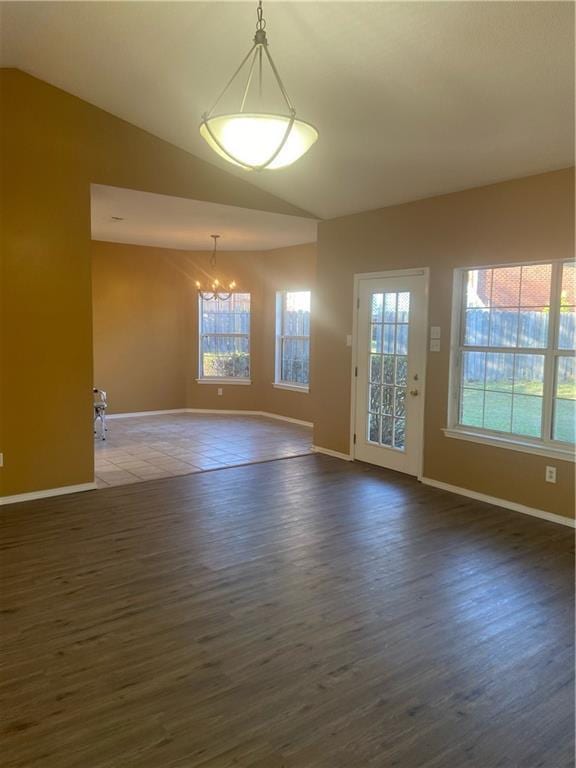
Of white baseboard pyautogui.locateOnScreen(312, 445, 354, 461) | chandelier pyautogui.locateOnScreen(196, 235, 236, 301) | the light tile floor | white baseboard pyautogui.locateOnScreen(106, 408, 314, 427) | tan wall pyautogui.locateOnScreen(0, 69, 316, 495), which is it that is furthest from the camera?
chandelier pyautogui.locateOnScreen(196, 235, 236, 301)

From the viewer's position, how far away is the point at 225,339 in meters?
9.16

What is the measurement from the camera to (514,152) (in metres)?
3.94

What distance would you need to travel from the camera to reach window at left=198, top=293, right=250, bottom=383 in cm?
907

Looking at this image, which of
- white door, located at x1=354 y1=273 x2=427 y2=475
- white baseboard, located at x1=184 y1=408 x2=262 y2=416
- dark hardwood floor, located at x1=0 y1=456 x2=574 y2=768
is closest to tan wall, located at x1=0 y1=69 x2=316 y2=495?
dark hardwood floor, located at x1=0 y1=456 x2=574 y2=768

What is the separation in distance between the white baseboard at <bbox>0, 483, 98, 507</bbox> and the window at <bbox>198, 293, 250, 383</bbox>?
4.44 meters

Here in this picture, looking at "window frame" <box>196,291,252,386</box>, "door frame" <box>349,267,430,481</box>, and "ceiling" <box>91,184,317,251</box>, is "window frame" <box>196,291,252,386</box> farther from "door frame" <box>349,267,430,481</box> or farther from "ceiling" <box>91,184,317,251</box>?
"door frame" <box>349,267,430,481</box>

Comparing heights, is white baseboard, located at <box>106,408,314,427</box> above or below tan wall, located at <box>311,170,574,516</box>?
below

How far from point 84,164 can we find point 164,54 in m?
1.28

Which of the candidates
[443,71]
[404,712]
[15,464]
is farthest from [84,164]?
[404,712]

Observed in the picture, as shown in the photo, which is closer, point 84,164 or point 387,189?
point 84,164

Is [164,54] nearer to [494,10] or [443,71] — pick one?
[443,71]

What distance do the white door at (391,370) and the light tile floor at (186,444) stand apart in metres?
1.06

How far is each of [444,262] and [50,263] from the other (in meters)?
3.37

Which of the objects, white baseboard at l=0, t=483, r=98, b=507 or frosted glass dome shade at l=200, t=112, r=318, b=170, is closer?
frosted glass dome shade at l=200, t=112, r=318, b=170
